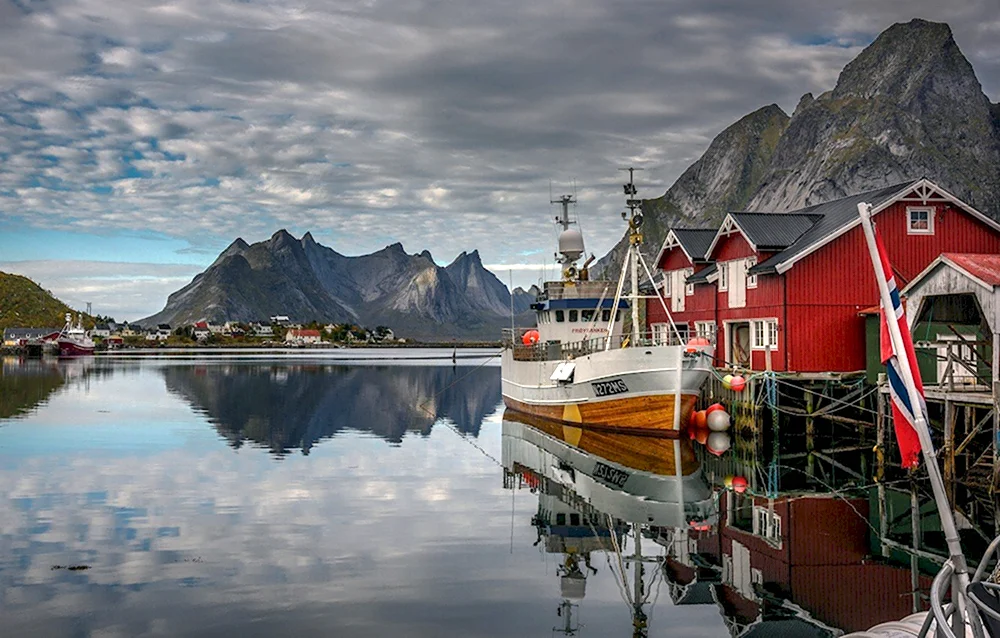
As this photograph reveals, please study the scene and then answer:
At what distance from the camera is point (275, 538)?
61.7 ft

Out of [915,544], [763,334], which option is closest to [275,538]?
[915,544]

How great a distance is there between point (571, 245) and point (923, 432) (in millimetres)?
44542

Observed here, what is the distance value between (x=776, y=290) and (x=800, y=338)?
224 cm

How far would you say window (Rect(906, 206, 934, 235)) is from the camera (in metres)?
38.2

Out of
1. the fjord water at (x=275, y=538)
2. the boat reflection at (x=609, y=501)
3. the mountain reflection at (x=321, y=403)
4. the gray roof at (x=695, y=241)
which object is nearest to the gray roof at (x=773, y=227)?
the gray roof at (x=695, y=241)

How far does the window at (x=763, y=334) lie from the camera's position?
3831cm

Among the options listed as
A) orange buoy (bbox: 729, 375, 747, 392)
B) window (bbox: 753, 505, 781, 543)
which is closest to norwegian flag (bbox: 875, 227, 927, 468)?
window (bbox: 753, 505, 781, 543)

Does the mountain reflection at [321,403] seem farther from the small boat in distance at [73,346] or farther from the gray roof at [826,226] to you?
the small boat in distance at [73,346]

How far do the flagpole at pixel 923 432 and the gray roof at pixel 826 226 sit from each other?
30323 millimetres

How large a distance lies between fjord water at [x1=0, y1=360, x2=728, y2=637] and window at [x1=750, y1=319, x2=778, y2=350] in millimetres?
11741

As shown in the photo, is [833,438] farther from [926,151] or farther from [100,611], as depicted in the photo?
[926,151]

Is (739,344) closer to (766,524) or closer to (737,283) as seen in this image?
(737,283)

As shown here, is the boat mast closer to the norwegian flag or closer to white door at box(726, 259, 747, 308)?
white door at box(726, 259, 747, 308)

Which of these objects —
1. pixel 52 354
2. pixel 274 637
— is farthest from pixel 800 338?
pixel 52 354
